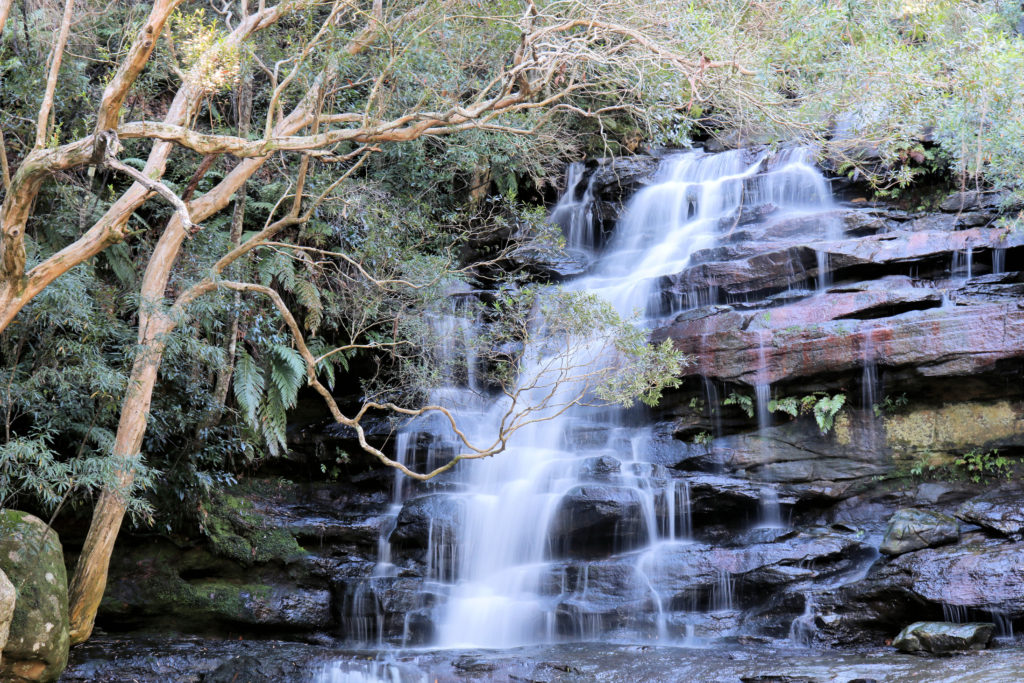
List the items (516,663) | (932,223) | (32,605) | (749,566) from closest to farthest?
(32,605), (516,663), (749,566), (932,223)

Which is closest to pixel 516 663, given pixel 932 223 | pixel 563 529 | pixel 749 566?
pixel 563 529

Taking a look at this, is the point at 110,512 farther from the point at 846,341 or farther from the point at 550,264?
A: the point at 846,341

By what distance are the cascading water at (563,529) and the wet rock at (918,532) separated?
1.58 meters

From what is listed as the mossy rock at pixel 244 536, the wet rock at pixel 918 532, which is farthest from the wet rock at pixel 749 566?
the mossy rock at pixel 244 536

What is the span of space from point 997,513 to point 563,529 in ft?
17.0

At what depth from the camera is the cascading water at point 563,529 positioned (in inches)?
376

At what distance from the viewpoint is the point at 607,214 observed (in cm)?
1572

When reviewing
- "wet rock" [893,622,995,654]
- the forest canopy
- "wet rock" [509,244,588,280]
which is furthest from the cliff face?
"wet rock" [509,244,588,280]

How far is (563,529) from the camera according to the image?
10.4m

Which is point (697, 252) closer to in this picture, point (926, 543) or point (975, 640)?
point (926, 543)

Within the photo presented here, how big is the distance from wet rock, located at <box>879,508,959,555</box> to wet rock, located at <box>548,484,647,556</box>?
2.96 meters

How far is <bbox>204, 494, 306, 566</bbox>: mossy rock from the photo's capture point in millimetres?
10406

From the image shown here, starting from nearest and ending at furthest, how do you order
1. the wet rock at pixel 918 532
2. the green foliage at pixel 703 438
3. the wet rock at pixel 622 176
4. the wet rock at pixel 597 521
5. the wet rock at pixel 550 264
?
the wet rock at pixel 918 532, the wet rock at pixel 597 521, the green foliage at pixel 703 438, the wet rock at pixel 550 264, the wet rock at pixel 622 176

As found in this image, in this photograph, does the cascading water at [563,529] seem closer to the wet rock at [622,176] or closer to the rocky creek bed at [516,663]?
the rocky creek bed at [516,663]
